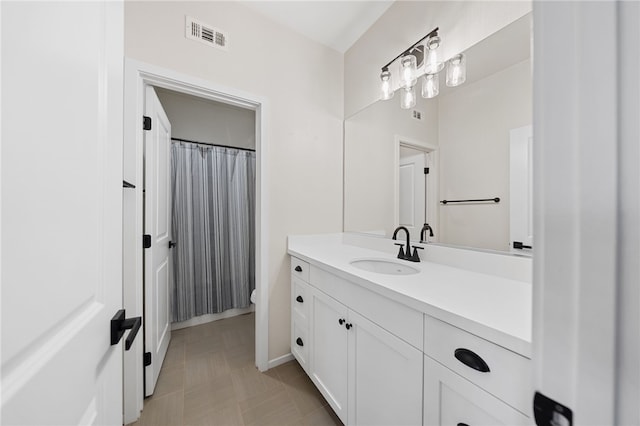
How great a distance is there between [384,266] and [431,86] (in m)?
1.11

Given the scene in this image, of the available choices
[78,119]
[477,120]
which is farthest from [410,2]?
[78,119]

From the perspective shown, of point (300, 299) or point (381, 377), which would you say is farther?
point (300, 299)

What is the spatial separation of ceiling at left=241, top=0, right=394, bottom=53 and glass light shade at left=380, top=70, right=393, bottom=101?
47 cm

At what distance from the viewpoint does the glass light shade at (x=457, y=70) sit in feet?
3.94

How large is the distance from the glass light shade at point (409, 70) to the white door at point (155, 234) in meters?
1.55

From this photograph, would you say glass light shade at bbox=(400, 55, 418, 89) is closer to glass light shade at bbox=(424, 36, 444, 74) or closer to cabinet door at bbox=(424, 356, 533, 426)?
glass light shade at bbox=(424, 36, 444, 74)

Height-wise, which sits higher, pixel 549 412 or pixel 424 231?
pixel 424 231

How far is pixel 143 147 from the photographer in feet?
4.53

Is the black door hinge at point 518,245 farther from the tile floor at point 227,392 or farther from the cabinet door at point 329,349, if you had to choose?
the tile floor at point 227,392

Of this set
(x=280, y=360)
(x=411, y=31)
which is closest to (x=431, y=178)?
(x=411, y=31)

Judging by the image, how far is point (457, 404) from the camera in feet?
2.20

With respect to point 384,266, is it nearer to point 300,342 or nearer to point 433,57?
point 300,342

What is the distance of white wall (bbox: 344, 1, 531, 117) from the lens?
1.07m

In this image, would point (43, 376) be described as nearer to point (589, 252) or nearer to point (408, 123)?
point (589, 252)
